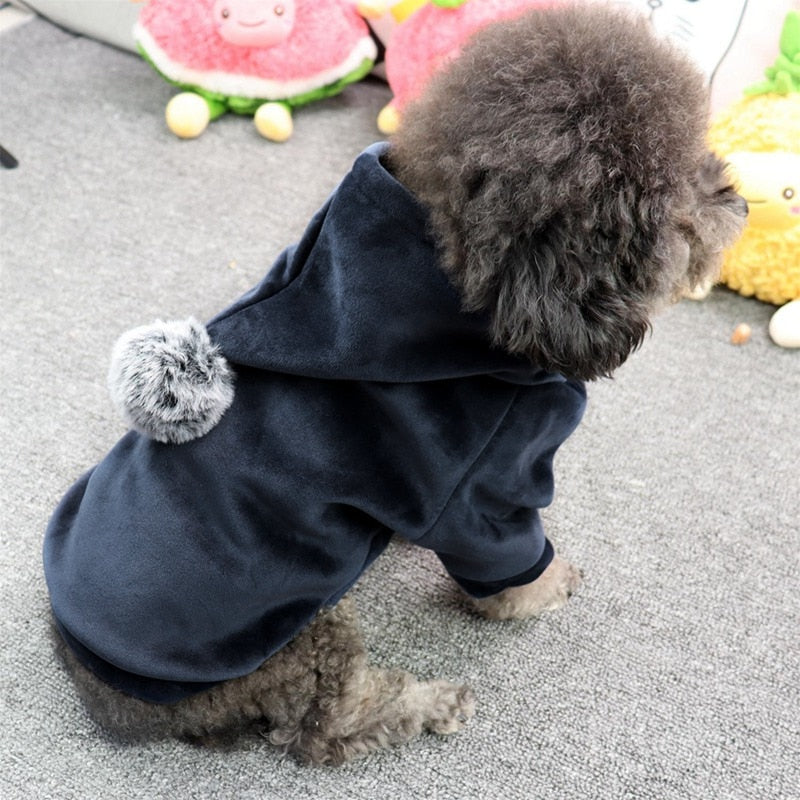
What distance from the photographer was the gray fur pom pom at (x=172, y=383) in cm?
81

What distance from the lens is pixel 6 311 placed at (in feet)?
5.06

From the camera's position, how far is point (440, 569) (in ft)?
3.99

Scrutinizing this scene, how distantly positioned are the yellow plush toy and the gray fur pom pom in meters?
0.92

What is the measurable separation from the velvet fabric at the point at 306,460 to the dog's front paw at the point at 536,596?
0.25m

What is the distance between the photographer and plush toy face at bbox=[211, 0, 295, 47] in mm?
1766

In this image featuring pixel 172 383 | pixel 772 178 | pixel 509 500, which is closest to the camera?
pixel 172 383

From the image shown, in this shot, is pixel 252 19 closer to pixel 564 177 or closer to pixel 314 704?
pixel 564 177

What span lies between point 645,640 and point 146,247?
117 cm

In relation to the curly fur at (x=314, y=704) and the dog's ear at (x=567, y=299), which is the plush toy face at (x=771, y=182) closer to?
the dog's ear at (x=567, y=299)

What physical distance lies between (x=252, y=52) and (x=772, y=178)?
3.66 feet

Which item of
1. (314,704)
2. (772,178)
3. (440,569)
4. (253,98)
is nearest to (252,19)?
(253,98)

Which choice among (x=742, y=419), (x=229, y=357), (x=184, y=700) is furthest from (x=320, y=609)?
(x=742, y=419)

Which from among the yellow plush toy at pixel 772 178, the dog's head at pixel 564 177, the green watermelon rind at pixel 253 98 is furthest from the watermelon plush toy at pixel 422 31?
the dog's head at pixel 564 177

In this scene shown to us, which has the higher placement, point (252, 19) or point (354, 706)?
point (252, 19)
